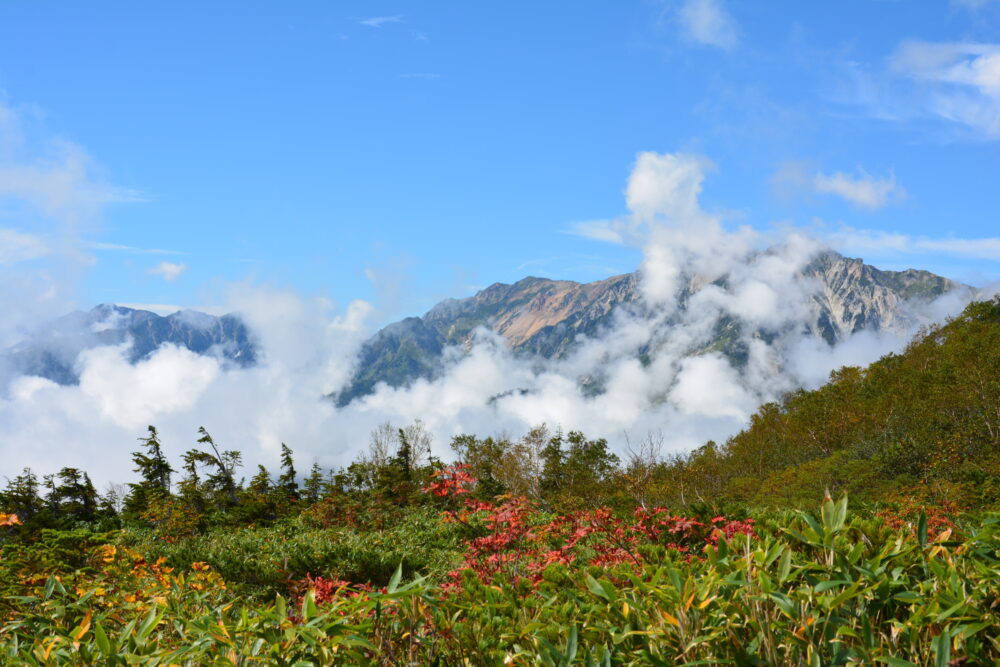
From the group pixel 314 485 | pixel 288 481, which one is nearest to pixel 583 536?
pixel 314 485

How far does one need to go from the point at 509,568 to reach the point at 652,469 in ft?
78.7

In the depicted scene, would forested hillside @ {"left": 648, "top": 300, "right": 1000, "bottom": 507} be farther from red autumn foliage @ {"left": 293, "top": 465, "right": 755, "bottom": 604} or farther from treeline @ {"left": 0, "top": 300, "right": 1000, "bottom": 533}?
red autumn foliage @ {"left": 293, "top": 465, "right": 755, "bottom": 604}

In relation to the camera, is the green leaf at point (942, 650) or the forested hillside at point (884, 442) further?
the forested hillside at point (884, 442)

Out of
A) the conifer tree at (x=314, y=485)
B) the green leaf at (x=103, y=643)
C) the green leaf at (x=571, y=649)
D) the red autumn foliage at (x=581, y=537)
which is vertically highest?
the conifer tree at (x=314, y=485)

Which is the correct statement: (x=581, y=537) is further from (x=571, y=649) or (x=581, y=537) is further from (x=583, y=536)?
(x=571, y=649)

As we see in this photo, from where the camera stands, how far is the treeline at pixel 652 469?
1877cm

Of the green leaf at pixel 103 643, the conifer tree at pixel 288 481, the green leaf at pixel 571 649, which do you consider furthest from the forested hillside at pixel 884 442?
the conifer tree at pixel 288 481

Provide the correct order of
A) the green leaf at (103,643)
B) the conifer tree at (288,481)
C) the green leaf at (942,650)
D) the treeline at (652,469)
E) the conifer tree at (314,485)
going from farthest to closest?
the conifer tree at (314,485), the conifer tree at (288,481), the treeline at (652,469), the green leaf at (103,643), the green leaf at (942,650)

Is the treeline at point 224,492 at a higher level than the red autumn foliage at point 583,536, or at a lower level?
higher

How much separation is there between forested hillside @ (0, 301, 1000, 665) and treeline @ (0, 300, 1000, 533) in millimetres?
154

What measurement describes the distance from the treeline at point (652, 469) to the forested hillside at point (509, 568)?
154 mm

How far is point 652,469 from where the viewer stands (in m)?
29.9

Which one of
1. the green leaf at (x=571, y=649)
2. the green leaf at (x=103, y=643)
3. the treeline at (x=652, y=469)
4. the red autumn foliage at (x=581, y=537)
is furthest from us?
the treeline at (x=652, y=469)

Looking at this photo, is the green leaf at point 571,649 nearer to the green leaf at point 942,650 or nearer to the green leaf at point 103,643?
the green leaf at point 942,650
